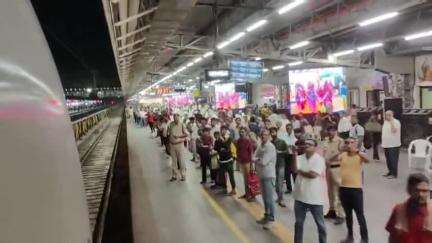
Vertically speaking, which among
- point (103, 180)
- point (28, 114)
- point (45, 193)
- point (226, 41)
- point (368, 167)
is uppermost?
point (226, 41)

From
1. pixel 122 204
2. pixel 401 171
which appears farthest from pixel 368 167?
pixel 122 204

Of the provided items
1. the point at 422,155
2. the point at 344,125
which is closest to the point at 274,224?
the point at 422,155

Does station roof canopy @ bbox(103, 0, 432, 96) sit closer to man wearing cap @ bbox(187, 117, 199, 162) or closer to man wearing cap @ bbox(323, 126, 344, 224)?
man wearing cap @ bbox(187, 117, 199, 162)

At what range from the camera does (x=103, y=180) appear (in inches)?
320

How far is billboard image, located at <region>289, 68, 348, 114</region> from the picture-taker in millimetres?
14039

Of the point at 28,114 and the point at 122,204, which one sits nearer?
the point at 28,114

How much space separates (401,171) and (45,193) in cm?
1320

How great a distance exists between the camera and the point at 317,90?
14203mm

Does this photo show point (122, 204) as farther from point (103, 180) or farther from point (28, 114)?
point (28, 114)

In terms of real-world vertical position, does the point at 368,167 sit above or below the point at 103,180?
below

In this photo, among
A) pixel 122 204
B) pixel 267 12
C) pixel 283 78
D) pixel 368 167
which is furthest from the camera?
pixel 283 78

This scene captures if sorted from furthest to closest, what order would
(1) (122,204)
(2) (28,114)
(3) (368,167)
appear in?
(3) (368,167) < (1) (122,204) < (2) (28,114)

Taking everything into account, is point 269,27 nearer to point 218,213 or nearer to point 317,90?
point 317,90

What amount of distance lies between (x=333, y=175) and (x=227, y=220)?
225cm
